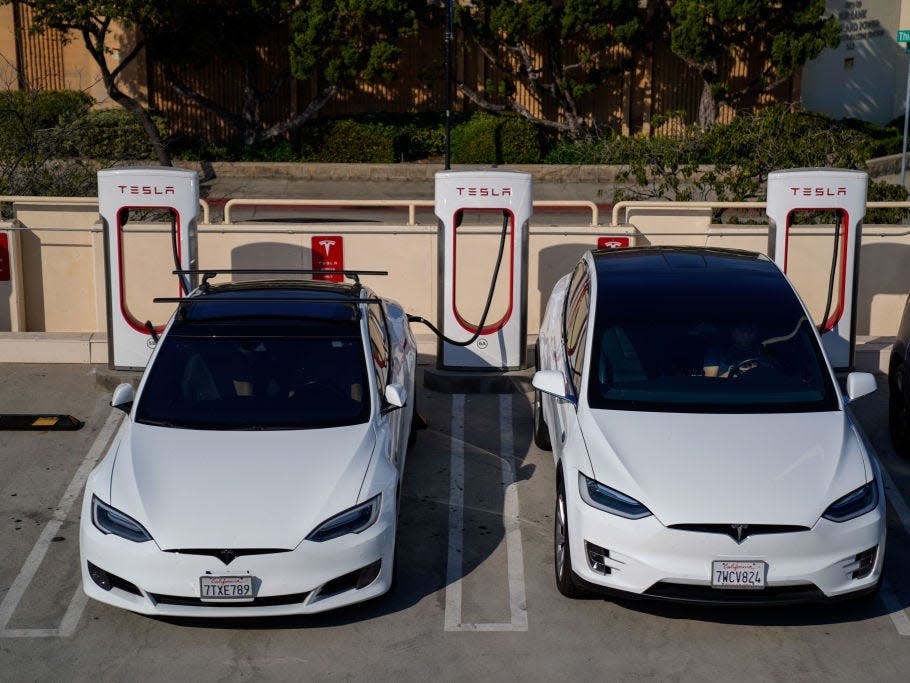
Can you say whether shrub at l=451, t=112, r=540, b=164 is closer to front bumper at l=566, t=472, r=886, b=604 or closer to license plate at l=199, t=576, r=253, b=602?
front bumper at l=566, t=472, r=886, b=604

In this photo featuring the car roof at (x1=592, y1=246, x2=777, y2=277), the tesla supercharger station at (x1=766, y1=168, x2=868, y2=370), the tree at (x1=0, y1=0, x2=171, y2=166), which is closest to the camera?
the car roof at (x1=592, y1=246, x2=777, y2=277)

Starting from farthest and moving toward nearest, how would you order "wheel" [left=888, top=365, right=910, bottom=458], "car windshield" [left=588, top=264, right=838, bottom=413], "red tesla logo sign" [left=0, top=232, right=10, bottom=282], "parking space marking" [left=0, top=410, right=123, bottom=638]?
"red tesla logo sign" [left=0, top=232, right=10, bottom=282], "wheel" [left=888, top=365, right=910, bottom=458], "car windshield" [left=588, top=264, right=838, bottom=413], "parking space marking" [left=0, top=410, right=123, bottom=638]

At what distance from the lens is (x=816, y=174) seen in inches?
406

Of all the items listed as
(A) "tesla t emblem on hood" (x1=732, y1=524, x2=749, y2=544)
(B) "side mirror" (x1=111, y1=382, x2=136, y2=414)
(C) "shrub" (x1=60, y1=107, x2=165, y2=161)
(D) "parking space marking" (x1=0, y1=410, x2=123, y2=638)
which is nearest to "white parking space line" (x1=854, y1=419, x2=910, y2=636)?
(A) "tesla t emblem on hood" (x1=732, y1=524, x2=749, y2=544)

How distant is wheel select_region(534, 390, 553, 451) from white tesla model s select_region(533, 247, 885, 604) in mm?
660

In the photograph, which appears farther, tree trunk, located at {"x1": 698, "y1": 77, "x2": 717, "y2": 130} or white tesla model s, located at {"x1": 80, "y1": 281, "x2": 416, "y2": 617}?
tree trunk, located at {"x1": 698, "y1": 77, "x2": 717, "y2": 130}

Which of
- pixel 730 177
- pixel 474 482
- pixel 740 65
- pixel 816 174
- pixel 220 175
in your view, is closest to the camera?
pixel 474 482

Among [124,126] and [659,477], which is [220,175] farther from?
[659,477]

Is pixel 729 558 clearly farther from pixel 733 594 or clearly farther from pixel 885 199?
pixel 885 199

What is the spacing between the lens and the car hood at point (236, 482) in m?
6.17

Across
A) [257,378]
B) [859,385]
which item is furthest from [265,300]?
[859,385]

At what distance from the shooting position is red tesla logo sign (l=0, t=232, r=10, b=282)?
40.8ft

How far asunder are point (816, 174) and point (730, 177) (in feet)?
16.7

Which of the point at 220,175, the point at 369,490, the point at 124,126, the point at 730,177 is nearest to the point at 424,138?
the point at 220,175
